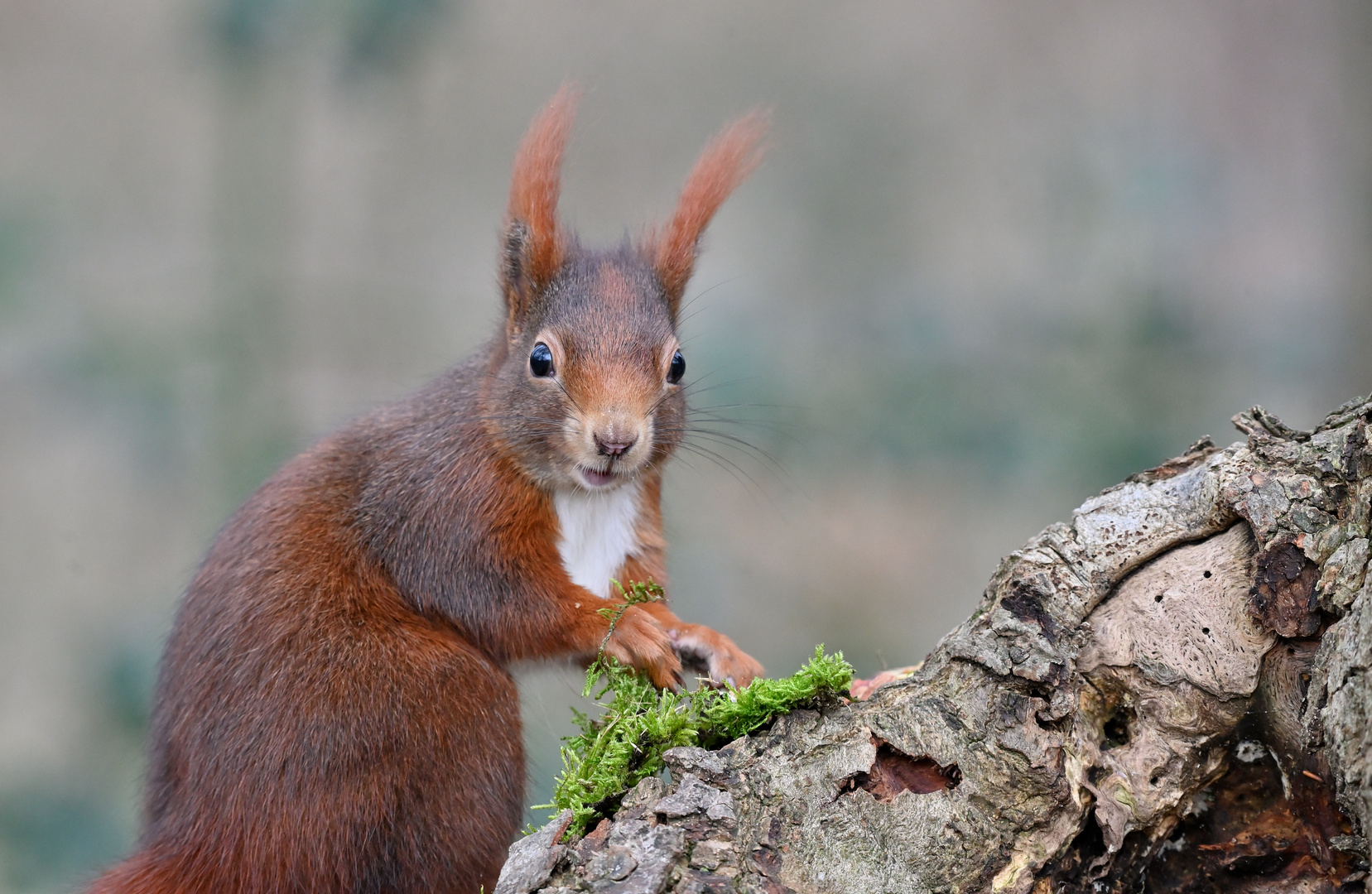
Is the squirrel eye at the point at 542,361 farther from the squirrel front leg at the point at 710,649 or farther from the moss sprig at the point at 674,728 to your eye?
the moss sprig at the point at 674,728

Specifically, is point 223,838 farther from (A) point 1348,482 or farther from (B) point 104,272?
(B) point 104,272

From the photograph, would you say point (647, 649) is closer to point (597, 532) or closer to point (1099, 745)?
point (597, 532)

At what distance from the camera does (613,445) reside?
6.57 ft

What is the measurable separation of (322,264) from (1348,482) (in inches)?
146

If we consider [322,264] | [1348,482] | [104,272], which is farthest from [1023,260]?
[104,272]

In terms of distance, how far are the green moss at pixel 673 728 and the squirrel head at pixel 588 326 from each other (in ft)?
2.00

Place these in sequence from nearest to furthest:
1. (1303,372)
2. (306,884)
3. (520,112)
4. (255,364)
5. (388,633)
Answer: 1. (306,884)
2. (388,633)
3. (255,364)
4. (1303,372)
5. (520,112)

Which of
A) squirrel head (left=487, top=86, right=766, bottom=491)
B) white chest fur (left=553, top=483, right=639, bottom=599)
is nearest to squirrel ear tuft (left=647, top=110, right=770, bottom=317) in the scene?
squirrel head (left=487, top=86, right=766, bottom=491)

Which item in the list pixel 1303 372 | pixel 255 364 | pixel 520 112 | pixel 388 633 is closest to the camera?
pixel 388 633

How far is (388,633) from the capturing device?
2.07 m

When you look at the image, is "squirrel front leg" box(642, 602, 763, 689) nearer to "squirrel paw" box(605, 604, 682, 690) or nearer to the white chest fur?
"squirrel paw" box(605, 604, 682, 690)

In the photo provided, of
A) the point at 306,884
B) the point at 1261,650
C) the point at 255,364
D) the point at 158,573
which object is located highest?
the point at 255,364

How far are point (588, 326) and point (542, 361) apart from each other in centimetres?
11

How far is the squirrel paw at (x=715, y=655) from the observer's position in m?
1.89
